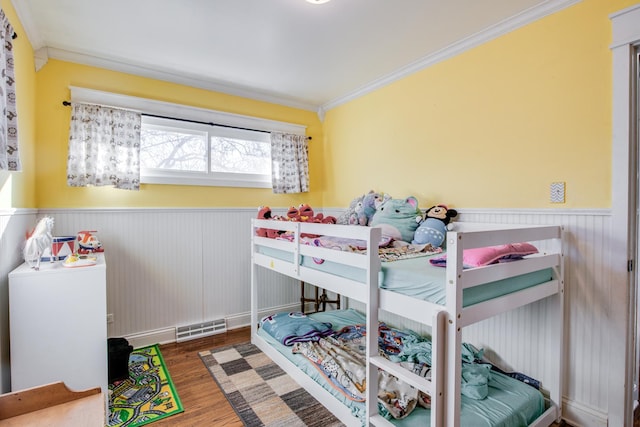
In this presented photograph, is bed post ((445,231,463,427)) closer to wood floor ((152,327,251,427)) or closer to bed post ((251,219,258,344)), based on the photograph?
wood floor ((152,327,251,427))

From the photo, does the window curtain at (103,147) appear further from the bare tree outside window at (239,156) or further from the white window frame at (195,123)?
the bare tree outside window at (239,156)

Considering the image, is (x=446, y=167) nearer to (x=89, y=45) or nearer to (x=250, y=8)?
(x=250, y=8)

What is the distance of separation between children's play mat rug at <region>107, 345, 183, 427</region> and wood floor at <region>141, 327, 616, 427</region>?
5 cm

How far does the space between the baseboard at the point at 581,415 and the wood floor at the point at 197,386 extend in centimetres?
29

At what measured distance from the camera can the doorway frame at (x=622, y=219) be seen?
159 centimetres

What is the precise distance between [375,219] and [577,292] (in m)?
1.30

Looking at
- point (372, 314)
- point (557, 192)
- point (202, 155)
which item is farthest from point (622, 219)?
point (202, 155)

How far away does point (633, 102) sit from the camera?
160cm

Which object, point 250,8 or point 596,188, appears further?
point 250,8

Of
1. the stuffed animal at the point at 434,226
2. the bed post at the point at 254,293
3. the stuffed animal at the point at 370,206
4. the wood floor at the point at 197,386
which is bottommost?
the wood floor at the point at 197,386

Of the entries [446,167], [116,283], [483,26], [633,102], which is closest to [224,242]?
[116,283]

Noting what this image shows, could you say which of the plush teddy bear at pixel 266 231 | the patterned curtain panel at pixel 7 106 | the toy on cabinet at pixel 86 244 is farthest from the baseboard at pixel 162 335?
the patterned curtain panel at pixel 7 106

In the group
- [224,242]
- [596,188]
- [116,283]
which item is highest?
[596,188]

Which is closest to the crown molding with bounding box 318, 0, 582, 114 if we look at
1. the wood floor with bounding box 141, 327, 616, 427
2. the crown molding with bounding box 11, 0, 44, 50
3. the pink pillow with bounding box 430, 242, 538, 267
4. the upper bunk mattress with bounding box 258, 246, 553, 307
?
the pink pillow with bounding box 430, 242, 538, 267
